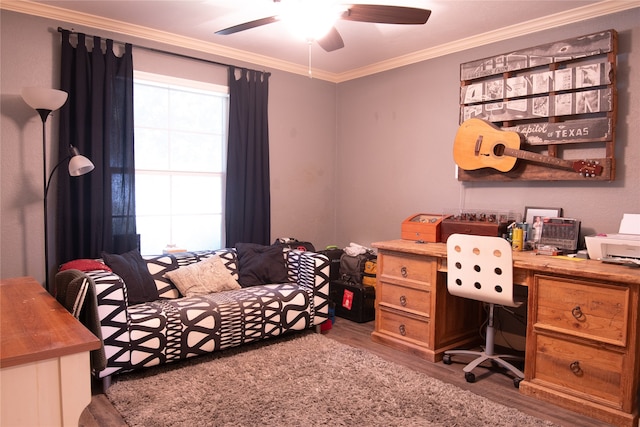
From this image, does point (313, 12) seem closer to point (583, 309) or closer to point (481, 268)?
point (481, 268)

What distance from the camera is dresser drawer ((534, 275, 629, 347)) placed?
228 cm

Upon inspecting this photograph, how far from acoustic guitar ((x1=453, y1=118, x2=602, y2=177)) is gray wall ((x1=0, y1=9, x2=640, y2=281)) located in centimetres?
20

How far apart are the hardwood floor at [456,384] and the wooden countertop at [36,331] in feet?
2.71

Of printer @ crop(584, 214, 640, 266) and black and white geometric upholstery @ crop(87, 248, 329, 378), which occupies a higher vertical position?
printer @ crop(584, 214, 640, 266)

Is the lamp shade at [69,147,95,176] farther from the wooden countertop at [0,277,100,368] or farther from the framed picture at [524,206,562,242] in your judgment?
the framed picture at [524,206,562,242]

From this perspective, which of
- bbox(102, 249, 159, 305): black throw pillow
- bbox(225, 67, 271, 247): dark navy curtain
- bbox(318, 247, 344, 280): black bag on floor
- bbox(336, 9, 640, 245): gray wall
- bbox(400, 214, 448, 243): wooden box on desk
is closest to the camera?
bbox(336, 9, 640, 245): gray wall

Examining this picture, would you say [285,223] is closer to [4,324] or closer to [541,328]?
[541,328]

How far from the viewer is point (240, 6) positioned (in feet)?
9.87

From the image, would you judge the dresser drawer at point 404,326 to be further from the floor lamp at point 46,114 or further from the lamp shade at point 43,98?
the lamp shade at point 43,98

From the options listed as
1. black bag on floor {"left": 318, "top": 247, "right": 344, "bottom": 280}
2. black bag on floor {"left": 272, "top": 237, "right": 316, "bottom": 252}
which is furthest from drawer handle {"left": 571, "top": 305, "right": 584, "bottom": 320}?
black bag on floor {"left": 272, "top": 237, "right": 316, "bottom": 252}

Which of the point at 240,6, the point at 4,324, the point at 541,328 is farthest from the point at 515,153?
the point at 4,324

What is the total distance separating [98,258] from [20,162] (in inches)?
33.1

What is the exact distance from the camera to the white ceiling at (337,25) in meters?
2.98

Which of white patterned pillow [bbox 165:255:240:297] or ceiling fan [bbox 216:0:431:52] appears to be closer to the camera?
ceiling fan [bbox 216:0:431:52]
